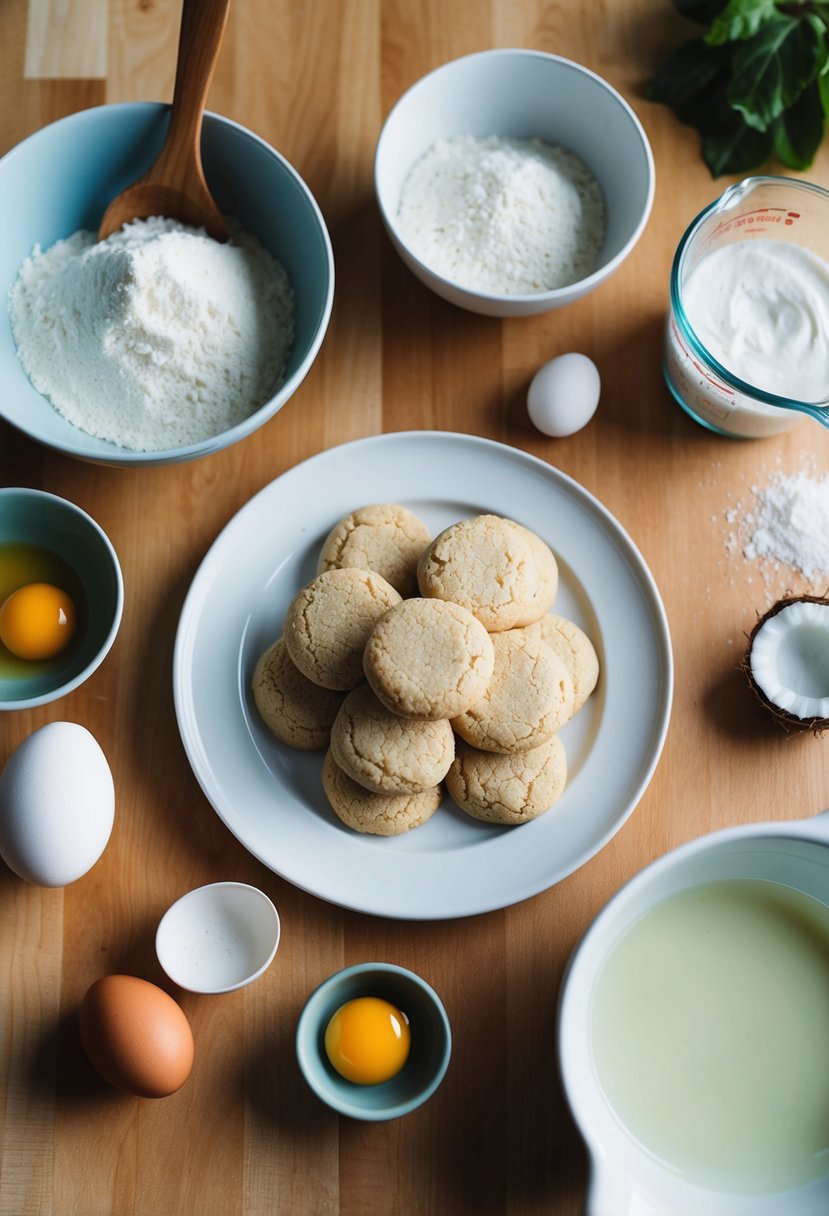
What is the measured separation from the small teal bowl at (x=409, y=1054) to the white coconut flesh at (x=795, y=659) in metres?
0.50

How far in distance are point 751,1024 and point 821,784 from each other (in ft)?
0.94

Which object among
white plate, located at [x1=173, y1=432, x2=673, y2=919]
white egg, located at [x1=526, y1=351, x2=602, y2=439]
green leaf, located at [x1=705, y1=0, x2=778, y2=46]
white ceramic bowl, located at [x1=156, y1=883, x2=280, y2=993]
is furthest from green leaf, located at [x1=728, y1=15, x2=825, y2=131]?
white ceramic bowl, located at [x1=156, y1=883, x2=280, y2=993]

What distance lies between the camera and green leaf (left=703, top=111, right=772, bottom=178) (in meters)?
1.29

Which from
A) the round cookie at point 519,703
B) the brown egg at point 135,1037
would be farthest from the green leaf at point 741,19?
the brown egg at point 135,1037

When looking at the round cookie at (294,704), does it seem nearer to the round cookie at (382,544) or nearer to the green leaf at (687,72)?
the round cookie at (382,544)

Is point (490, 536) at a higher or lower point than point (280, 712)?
higher

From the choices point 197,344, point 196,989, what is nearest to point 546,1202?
point 196,989

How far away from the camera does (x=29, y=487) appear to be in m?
1.25

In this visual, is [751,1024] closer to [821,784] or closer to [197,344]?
[821,784]

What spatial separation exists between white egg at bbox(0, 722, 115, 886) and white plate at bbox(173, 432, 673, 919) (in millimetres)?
111

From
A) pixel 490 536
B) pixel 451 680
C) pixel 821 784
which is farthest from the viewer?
pixel 821 784

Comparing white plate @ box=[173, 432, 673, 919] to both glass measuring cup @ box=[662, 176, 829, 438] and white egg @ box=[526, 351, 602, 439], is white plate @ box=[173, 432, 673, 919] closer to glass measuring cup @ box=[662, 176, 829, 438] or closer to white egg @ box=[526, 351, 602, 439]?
white egg @ box=[526, 351, 602, 439]

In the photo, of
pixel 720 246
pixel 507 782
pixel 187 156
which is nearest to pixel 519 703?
pixel 507 782

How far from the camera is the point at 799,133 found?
1285mm
